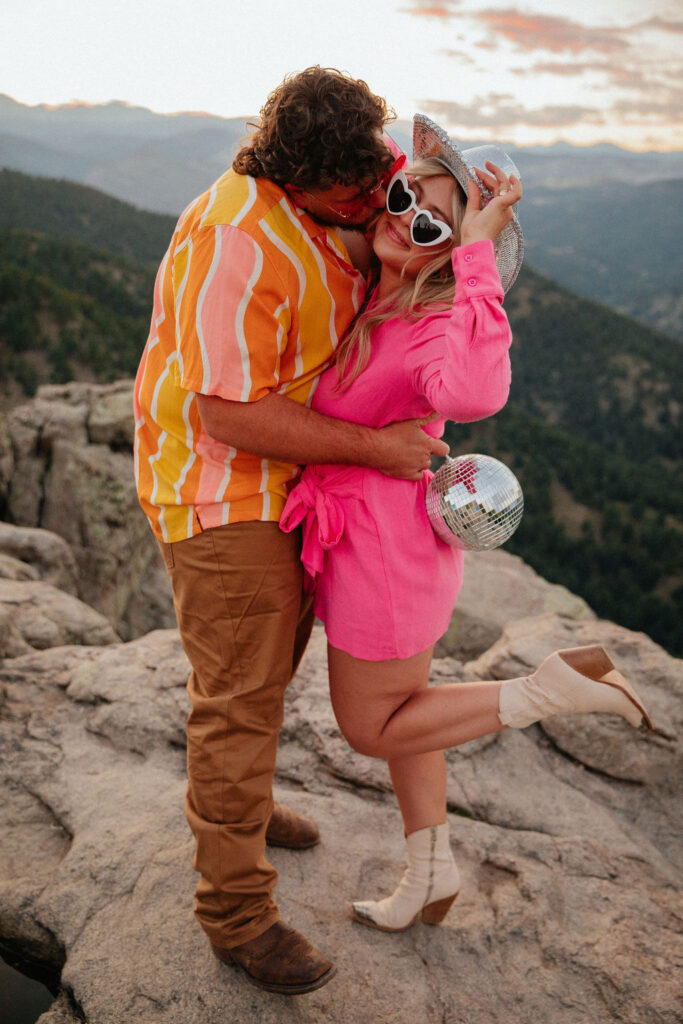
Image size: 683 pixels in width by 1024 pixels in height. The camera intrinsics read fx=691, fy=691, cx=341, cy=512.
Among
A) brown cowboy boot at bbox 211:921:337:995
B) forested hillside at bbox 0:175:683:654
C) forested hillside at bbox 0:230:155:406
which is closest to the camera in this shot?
brown cowboy boot at bbox 211:921:337:995

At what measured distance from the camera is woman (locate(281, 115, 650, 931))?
1.55 metres

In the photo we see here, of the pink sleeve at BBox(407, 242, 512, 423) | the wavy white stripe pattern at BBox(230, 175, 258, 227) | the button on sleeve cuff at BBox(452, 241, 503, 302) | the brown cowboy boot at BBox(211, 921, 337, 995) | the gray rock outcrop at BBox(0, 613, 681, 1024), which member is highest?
the wavy white stripe pattern at BBox(230, 175, 258, 227)

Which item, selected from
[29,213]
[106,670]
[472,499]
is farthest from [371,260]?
[29,213]

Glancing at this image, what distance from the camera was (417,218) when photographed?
65.5 inches

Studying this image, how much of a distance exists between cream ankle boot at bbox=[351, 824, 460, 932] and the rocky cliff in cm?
8

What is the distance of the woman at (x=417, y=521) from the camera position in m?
1.55

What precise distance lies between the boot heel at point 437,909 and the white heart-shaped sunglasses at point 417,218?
190 centimetres

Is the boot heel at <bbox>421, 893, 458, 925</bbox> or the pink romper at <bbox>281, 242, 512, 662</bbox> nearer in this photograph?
the pink romper at <bbox>281, 242, 512, 662</bbox>

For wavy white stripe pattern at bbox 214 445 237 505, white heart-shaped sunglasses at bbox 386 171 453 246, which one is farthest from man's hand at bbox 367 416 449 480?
white heart-shaped sunglasses at bbox 386 171 453 246

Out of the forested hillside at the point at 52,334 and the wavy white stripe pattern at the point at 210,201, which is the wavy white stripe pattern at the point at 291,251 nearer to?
the wavy white stripe pattern at the point at 210,201

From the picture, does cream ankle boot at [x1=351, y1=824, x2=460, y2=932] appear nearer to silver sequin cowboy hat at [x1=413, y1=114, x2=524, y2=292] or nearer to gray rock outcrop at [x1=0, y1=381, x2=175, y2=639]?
silver sequin cowboy hat at [x1=413, y1=114, x2=524, y2=292]

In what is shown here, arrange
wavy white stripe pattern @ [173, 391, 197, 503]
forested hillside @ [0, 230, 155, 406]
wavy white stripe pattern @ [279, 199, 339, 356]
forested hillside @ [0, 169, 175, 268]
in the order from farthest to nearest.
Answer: forested hillside @ [0, 169, 175, 268], forested hillside @ [0, 230, 155, 406], wavy white stripe pattern @ [173, 391, 197, 503], wavy white stripe pattern @ [279, 199, 339, 356]

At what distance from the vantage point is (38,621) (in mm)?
3631

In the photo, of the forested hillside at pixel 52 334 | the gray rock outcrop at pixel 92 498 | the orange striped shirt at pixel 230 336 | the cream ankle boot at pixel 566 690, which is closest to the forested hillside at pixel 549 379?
the forested hillside at pixel 52 334
